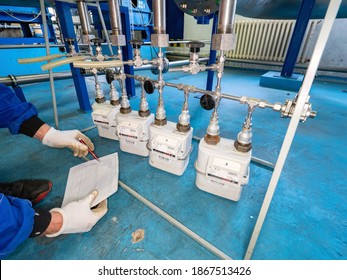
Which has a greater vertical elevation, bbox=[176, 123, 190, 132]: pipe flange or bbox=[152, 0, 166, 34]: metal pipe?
bbox=[152, 0, 166, 34]: metal pipe

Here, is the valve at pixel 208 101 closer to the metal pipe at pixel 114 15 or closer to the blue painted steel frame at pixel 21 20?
the metal pipe at pixel 114 15

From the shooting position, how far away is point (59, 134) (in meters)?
0.79

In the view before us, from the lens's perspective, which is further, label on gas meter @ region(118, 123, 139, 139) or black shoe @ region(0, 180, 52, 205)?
label on gas meter @ region(118, 123, 139, 139)

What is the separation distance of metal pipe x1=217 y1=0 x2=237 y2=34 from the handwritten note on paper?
64 cm

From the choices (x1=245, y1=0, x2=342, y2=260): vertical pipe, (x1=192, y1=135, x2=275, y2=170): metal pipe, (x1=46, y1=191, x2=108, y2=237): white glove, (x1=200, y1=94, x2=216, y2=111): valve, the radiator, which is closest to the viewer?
(x1=245, y1=0, x2=342, y2=260): vertical pipe

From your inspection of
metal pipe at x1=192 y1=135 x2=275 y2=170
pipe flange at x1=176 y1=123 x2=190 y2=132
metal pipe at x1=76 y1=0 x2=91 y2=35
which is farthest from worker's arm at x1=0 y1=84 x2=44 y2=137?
metal pipe at x1=192 y1=135 x2=275 y2=170

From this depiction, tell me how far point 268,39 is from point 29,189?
11.8 feet

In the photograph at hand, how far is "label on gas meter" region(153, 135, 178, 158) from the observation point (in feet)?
2.34

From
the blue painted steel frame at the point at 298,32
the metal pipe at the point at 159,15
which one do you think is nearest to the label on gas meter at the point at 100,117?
the metal pipe at the point at 159,15

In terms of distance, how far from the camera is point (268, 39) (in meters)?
3.01

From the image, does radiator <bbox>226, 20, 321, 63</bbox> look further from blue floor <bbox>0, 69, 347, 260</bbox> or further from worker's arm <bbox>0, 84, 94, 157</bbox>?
worker's arm <bbox>0, 84, 94, 157</bbox>

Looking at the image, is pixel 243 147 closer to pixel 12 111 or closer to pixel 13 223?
pixel 13 223

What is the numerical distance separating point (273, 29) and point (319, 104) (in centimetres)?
183

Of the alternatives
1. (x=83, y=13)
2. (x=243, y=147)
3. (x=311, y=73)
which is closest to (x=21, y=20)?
(x=83, y=13)
